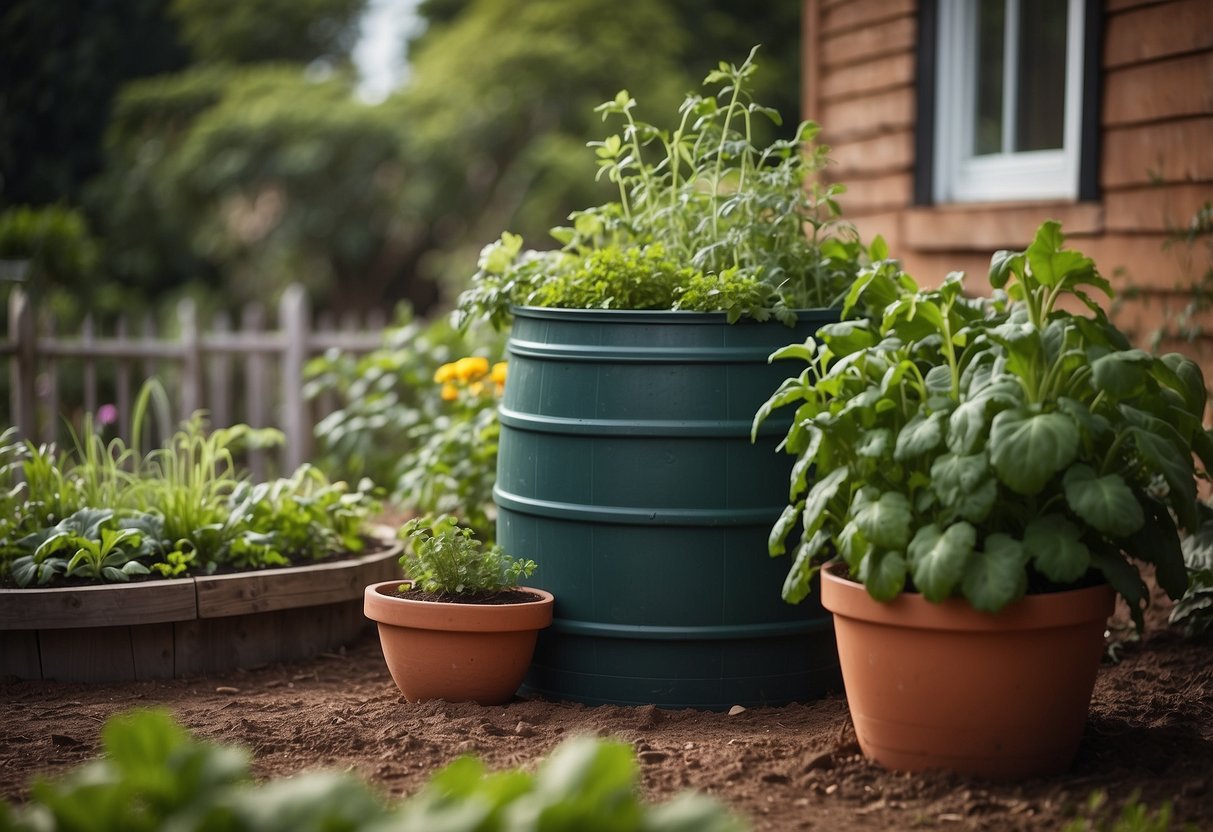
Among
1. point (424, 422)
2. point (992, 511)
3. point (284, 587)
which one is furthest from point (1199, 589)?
point (424, 422)

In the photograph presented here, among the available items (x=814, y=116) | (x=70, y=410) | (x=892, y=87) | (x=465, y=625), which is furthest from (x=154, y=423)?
(x=465, y=625)

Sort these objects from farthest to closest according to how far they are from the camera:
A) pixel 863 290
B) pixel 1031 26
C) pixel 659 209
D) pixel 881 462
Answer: pixel 1031 26 → pixel 659 209 → pixel 863 290 → pixel 881 462

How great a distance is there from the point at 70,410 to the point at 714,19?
27.7 ft

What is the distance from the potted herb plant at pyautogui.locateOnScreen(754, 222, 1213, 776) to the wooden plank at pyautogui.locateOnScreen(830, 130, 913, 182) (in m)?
2.78

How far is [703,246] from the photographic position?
3.15 metres

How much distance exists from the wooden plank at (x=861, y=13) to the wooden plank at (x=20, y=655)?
13.3 ft

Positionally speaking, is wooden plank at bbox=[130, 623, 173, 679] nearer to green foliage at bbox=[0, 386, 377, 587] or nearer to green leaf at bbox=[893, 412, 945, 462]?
green foliage at bbox=[0, 386, 377, 587]

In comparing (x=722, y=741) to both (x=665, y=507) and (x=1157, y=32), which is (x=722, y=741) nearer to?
(x=665, y=507)

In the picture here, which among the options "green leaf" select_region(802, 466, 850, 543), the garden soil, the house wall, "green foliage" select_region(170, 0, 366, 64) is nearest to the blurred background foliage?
"green foliage" select_region(170, 0, 366, 64)

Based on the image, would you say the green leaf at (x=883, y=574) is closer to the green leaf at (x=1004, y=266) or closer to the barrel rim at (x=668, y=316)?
the green leaf at (x=1004, y=266)

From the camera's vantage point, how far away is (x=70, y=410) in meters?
7.97

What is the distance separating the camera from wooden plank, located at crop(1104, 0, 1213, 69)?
3625 mm

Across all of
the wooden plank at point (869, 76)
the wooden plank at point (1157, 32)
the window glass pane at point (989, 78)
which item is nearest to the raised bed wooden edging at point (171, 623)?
the wooden plank at point (1157, 32)

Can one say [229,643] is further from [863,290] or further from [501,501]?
[863,290]
